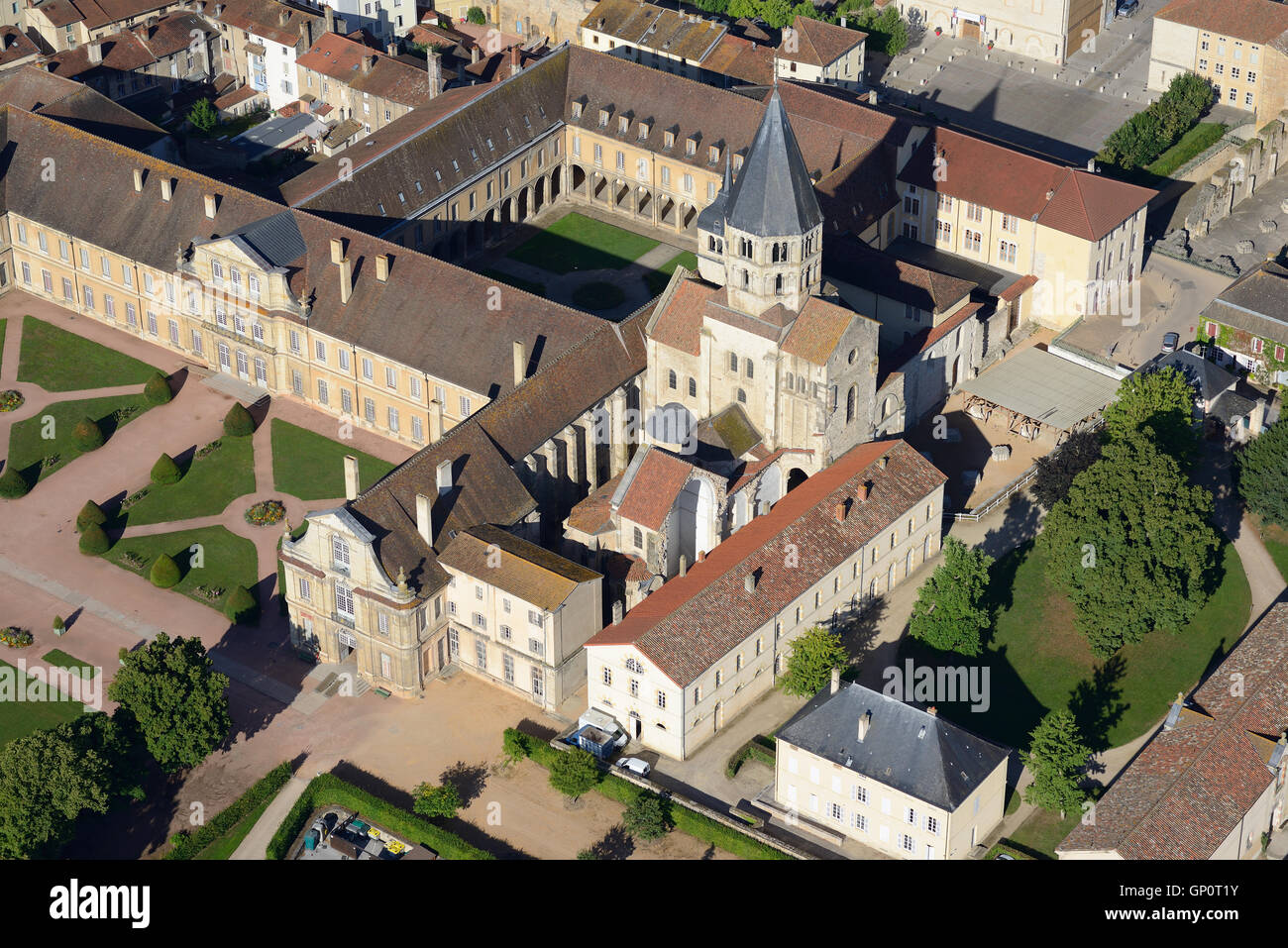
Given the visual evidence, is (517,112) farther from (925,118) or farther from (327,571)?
(327,571)

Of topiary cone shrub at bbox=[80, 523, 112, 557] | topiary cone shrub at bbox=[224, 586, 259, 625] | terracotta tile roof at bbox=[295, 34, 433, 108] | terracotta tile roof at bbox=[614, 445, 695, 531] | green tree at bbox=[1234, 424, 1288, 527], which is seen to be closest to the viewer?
terracotta tile roof at bbox=[614, 445, 695, 531]

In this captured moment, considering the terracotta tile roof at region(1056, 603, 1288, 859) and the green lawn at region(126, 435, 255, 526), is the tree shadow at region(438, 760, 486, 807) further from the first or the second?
the terracotta tile roof at region(1056, 603, 1288, 859)

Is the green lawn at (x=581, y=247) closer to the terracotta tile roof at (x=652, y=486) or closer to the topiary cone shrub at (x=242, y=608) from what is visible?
the terracotta tile roof at (x=652, y=486)

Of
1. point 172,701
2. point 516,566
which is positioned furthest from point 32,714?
point 516,566

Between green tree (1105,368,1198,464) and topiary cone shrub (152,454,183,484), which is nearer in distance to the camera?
green tree (1105,368,1198,464)

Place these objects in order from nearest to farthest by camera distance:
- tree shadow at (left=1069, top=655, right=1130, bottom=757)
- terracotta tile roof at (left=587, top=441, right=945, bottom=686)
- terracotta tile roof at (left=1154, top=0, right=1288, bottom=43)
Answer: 1. terracotta tile roof at (left=587, top=441, right=945, bottom=686)
2. tree shadow at (left=1069, top=655, right=1130, bottom=757)
3. terracotta tile roof at (left=1154, top=0, right=1288, bottom=43)

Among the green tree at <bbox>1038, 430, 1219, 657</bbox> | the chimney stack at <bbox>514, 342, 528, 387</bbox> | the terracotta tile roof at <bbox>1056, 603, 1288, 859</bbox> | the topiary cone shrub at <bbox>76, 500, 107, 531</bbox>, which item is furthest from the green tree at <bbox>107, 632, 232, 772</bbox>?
the green tree at <bbox>1038, 430, 1219, 657</bbox>

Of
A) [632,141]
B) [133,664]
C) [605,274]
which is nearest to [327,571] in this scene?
[133,664]

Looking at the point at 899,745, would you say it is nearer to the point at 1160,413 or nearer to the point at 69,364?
the point at 1160,413
